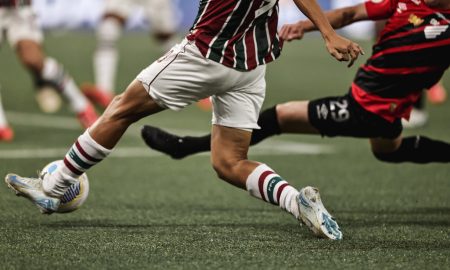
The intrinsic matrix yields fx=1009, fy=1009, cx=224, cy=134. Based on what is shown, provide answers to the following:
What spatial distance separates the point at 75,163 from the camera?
16.4ft

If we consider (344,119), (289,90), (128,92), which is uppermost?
(128,92)

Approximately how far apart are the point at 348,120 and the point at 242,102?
3.18ft

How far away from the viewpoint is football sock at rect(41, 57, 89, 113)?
8.99 meters

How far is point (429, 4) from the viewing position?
538 cm

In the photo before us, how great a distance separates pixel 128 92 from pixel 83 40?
15965mm

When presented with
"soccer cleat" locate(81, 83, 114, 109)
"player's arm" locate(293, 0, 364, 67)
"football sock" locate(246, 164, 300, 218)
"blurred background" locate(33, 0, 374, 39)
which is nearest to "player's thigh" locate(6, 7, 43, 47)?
"soccer cleat" locate(81, 83, 114, 109)

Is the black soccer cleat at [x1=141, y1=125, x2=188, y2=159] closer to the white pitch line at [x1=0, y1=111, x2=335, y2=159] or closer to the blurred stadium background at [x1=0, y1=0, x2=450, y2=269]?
the blurred stadium background at [x1=0, y1=0, x2=450, y2=269]

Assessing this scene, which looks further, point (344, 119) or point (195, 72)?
point (344, 119)

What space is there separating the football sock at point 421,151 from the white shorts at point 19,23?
3.84m

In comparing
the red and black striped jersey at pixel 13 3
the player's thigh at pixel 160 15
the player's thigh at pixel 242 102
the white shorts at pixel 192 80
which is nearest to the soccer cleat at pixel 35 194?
the white shorts at pixel 192 80

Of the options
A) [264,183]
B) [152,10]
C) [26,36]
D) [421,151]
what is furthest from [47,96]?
[264,183]

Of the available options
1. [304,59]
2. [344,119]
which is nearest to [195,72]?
[344,119]

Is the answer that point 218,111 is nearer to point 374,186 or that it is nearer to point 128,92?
point 128,92

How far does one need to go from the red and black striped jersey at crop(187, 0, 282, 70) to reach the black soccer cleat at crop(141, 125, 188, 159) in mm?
1352
